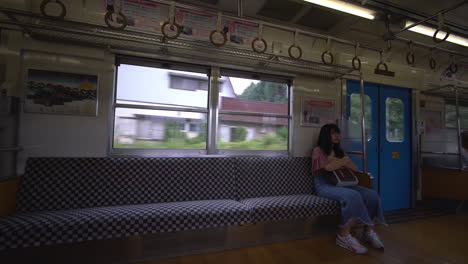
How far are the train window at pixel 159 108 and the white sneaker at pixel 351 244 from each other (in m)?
1.95

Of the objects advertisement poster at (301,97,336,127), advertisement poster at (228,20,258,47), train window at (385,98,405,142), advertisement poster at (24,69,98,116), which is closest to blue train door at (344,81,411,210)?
train window at (385,98,405,142)

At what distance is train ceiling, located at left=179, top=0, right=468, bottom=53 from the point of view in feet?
10.0

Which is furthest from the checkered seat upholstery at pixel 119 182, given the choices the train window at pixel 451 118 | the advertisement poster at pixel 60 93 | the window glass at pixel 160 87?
the train window at pixel 451 118

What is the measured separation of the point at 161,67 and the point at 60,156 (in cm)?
151

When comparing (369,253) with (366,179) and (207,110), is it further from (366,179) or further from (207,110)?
(207,110)

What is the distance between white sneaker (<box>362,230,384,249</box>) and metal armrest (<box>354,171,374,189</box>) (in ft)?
1.88

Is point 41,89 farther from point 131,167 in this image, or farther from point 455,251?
point 455,251

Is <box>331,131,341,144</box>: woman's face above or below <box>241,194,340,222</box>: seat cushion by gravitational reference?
above

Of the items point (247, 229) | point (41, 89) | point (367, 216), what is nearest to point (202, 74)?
point (41, 89)

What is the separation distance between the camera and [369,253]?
2.23 meters

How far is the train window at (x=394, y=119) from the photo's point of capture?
4051mm

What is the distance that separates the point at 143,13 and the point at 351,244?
3439mm

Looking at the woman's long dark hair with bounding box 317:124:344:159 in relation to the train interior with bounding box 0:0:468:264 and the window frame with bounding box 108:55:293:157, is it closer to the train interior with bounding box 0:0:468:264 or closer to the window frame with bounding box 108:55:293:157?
the train interior with bounding box 0:0:468:264

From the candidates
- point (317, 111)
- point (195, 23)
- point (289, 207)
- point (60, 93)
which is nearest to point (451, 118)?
point (317, 111)
